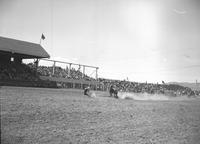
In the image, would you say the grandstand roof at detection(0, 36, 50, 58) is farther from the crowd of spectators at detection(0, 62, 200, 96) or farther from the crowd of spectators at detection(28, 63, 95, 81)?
the crowd of spectators at detection(28, 63, 95, 81)

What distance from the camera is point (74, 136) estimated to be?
7.22m

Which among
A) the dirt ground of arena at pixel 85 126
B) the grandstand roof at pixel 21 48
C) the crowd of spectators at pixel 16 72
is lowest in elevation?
the dirt ground of arena at pixel 85 126

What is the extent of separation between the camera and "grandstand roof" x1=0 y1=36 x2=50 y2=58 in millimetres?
22383

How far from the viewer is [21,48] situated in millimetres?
24438

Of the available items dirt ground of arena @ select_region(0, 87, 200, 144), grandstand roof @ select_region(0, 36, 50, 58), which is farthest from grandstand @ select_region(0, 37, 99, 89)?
dirt ground of arena @ select_region(0, 87, 200, 144)

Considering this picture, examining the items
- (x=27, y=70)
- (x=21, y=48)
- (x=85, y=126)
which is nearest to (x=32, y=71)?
(x=27, y=70)

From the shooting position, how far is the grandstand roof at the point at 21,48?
22.4 m

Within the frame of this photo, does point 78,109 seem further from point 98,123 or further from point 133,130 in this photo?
point 133,130

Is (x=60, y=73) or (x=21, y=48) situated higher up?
(x=21, y=48)

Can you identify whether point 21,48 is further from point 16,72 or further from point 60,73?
point 60,73

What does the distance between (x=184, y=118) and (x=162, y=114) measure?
1246 mm

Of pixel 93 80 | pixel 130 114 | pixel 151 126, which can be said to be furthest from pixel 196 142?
pixel 93 80

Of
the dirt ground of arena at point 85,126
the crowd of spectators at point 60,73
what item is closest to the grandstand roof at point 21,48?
the crowd of spectators at point 60,73

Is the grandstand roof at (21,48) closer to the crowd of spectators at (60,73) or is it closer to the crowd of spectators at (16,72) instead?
the crowd of spectators at (16,72)
